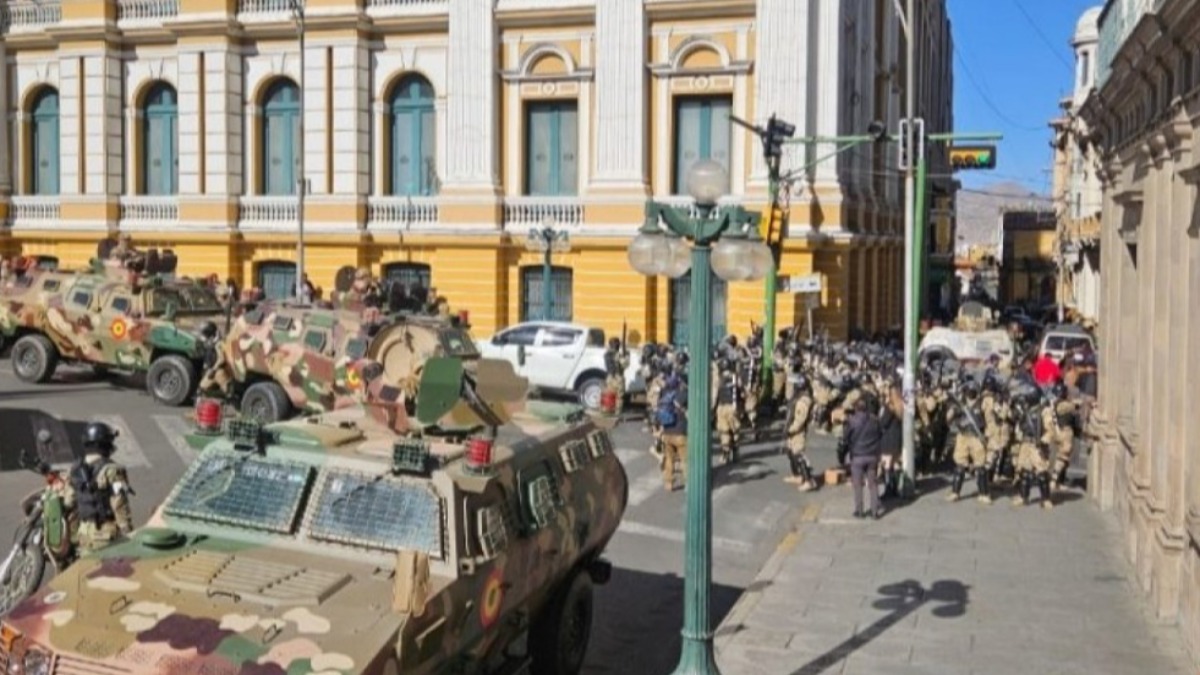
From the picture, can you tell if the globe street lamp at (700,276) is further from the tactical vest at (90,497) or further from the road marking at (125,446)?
the road marking at (125,446)

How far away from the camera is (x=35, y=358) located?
23.5 metres

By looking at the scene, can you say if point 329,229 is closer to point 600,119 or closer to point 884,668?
point 600,119

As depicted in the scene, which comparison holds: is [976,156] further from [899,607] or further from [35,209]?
[35,209]

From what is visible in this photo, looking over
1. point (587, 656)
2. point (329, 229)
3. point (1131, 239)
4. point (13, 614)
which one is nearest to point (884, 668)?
point (587, 656)

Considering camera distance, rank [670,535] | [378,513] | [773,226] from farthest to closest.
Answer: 1. [773,226]
2. [670,535]
3. [378,513]

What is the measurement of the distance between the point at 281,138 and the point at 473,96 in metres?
5.61

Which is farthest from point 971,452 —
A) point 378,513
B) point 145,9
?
point 145,9

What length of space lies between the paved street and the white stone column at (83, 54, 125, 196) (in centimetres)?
1034

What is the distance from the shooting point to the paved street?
11.5 metres

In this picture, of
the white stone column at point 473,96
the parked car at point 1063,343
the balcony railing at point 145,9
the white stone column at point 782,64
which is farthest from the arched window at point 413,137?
the parked car at point 1063,343

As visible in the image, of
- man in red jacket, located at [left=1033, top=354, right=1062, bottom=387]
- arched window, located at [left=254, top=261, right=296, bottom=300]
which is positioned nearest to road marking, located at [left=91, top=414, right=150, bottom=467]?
arched window, located at [left=254, top=261, right=296, bottom=300]

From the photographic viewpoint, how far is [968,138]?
66.3 feet

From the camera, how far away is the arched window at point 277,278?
109 feet

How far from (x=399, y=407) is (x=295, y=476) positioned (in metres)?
1.95
